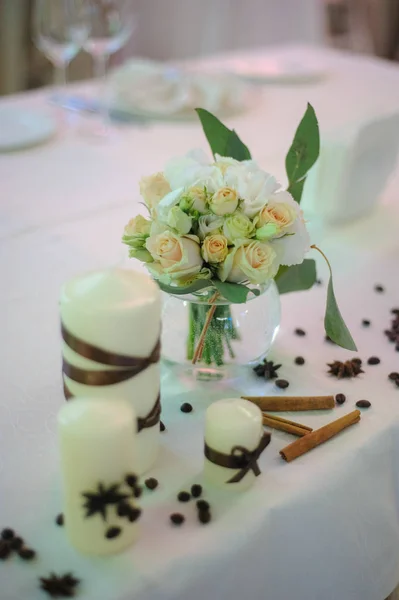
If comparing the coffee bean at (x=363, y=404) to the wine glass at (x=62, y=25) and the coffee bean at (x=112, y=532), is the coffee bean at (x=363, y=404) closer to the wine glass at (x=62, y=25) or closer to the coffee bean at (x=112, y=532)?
the coffee bean at (x=112, y=532)

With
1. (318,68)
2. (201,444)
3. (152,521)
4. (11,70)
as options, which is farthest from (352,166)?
(11,70)

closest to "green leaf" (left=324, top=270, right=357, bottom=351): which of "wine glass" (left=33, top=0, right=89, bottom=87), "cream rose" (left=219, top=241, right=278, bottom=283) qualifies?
"cream rose" (left=219, top=241, right=278, bottom=283)

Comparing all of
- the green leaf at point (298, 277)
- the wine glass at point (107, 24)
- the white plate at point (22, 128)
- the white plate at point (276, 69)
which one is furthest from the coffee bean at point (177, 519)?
the white plate at point (276, 69)

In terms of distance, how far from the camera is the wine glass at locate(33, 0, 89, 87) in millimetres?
1591

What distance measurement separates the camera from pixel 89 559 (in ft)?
2.02

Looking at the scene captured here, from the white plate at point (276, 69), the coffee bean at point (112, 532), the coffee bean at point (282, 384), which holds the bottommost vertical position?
the coffee bean at point (282, 384)

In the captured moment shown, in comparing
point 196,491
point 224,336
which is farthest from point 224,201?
point 196,491

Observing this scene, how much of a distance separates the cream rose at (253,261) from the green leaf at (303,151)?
0.58ft

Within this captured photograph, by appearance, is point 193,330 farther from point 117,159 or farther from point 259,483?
point 117,159

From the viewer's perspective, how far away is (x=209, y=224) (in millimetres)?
742

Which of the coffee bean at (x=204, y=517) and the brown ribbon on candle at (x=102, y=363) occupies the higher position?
the brown ribbon on candle at (x=102, y=363)

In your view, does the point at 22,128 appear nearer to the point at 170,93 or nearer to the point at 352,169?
the point at 170,93

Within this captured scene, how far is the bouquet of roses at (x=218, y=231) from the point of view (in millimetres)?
723

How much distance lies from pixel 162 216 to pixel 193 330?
0.16 meters
